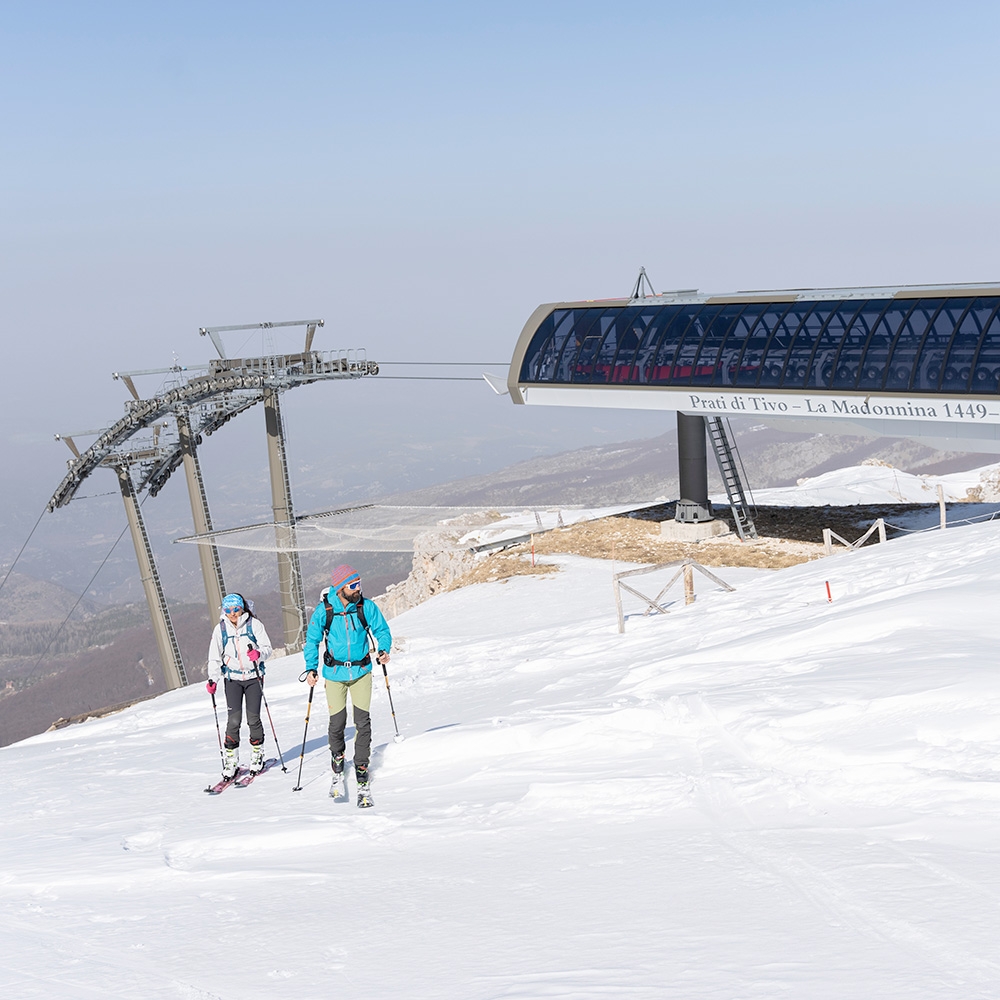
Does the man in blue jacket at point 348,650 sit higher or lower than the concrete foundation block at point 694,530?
higher

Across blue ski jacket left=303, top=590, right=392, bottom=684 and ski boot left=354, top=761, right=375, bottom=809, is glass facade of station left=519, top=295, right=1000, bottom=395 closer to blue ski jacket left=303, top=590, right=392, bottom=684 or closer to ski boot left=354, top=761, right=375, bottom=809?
blue ski jacket left=303, top=590, right=392, bottom=684

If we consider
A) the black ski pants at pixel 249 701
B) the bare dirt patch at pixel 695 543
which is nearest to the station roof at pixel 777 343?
the bare dirt patch at pixel 695 543

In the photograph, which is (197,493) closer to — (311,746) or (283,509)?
(283,509)

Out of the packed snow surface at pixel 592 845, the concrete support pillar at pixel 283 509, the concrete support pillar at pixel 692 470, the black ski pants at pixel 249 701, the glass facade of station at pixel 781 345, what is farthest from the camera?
the concrete support pillar at pixel 283 509

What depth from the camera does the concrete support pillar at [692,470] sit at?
3048 centimetres

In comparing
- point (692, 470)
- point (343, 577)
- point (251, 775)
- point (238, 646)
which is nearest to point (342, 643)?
point (343, 577)

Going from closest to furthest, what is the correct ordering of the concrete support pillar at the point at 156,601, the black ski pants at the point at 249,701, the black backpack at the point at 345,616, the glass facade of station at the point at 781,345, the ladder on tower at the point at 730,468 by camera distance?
the black backpack at the point at 345,616 < the black ski pants at the point at 249,701 < the glass facade of station at the point at 781,345 < the ladder on tower at the point at 730,468 < the concrete support pillar at the point at 156,601

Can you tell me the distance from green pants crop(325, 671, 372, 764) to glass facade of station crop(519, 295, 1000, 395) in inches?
720

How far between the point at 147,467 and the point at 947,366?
30940mm

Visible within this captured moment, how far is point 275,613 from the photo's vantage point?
519 feet

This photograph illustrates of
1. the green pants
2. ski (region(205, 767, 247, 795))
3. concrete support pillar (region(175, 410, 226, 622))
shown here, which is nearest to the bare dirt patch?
concrete support pillar (region(175, 410, 226, 622))

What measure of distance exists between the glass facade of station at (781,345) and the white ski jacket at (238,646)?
59.6ft

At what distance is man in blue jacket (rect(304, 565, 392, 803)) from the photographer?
365 inches

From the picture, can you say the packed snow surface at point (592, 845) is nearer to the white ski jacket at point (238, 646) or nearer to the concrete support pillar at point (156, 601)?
the white ski jacket at point (238, 646)
